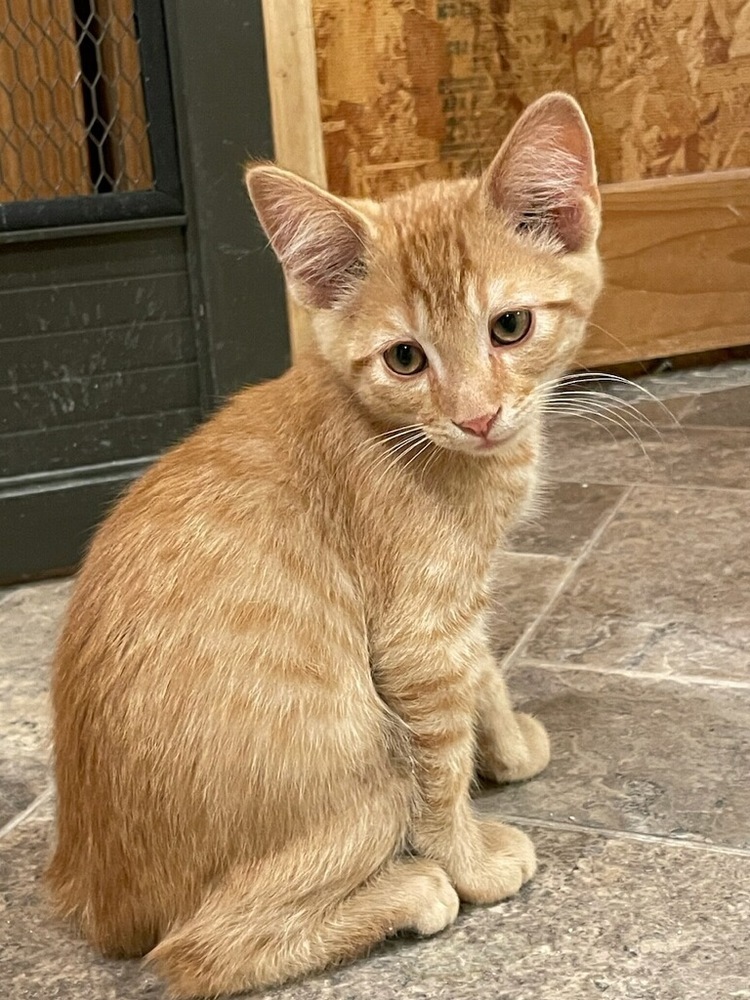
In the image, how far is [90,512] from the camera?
2.28 metres

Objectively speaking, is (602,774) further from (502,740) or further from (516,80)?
(516,80)

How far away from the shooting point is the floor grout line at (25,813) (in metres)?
1.54

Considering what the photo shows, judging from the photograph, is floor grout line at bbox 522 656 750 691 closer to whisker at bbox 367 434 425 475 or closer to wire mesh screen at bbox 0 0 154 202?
whisker at bbox 367 434 425 475

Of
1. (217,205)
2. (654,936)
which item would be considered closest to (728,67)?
(217,205)

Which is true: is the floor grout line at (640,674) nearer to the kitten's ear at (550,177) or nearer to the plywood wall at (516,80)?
the kitten's ear at (550,177)

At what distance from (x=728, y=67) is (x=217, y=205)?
150 cm

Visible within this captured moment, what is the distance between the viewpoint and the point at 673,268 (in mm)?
2994

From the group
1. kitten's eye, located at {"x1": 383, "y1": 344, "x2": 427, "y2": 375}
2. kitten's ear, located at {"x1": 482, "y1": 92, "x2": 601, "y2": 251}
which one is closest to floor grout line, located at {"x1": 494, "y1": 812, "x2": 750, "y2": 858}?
kitten's eye, located at {"x1": 383, "y1": 344, "x2": 427, "y2": 375}

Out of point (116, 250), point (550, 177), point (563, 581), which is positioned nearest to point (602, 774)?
point (563, 581)

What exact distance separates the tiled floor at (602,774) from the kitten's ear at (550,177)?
684mm

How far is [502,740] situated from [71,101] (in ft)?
4.77

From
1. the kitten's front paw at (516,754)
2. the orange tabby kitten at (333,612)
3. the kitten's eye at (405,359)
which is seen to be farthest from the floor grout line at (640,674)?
the kitten's eye at (405,359)

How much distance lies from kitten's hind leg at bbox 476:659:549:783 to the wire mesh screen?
4.11ft

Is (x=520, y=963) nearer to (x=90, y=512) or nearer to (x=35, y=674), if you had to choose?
(x=35, y=674)
